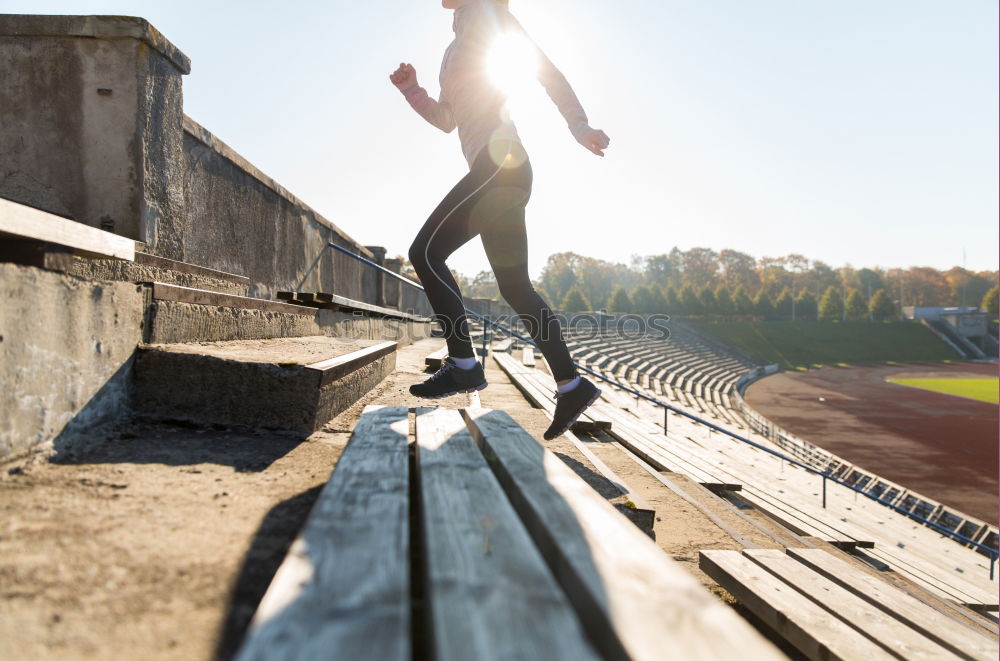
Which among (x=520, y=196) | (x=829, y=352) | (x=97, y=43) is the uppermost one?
(x=97, y=43)

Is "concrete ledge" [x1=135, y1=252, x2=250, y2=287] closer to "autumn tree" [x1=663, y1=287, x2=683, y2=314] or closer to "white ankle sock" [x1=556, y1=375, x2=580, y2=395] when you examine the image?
"white ankle sock" [x1=556, y1=375, x2=580, y2=395]

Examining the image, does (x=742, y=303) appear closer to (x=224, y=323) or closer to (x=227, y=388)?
(x=224, y=323)

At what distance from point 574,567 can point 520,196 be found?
1787 mm

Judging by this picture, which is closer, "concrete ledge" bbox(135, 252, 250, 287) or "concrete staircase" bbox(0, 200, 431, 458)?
"concrete staircase" bbox(0, 200, 431, 458)

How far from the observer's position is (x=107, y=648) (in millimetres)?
782

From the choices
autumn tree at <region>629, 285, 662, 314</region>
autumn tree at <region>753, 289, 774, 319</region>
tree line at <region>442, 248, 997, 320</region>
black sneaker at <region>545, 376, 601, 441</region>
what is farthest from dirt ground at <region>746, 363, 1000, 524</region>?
tree line at <region>442, 248, 997, 320</region>

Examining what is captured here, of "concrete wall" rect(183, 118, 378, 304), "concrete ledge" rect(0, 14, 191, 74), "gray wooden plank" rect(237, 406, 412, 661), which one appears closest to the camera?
"gray wooden plank" rect(237, 406, 412, 661)

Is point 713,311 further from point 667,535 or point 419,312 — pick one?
point 667,535

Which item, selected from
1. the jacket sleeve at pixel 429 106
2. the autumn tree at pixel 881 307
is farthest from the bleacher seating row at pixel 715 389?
the autumn tree at pixel 881 307

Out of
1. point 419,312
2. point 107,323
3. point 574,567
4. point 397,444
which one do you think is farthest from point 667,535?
point 419,312

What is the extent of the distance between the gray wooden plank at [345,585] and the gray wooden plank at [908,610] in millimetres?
1565

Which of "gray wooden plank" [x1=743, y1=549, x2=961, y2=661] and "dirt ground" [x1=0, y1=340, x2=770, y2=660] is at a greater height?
"dirt ground" [x1=0, y1=340, x2=770, y2=660]

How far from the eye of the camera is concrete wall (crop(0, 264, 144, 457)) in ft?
4.66

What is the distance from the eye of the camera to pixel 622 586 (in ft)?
2.53
